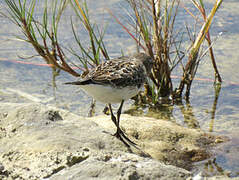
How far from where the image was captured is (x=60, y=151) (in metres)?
3.58

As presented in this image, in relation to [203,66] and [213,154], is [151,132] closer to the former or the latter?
[213,154]

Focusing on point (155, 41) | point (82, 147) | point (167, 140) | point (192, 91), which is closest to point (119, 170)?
point (82, 147)

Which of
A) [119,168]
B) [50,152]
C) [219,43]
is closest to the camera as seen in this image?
[119,168]

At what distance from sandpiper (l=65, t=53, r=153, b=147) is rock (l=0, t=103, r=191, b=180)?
363 mm

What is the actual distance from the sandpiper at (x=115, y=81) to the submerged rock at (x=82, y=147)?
327 mm

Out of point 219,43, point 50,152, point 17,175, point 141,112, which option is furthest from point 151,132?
point 219,43

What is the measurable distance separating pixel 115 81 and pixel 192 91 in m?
2.76

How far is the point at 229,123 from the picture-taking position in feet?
18.6

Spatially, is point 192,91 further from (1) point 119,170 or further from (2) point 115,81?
(1) point 119,170

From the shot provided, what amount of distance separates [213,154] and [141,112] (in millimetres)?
1669

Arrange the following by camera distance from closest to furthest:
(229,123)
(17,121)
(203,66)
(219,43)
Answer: (17,121) < (229,123) < (203,66) < (219,43)

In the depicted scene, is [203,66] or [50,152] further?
[203,66]

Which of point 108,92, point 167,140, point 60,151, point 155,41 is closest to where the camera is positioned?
point 60,151

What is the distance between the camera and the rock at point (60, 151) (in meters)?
3.26
